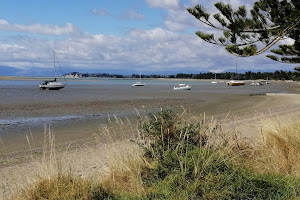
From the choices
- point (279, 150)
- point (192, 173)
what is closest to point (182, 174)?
point (192, 173)

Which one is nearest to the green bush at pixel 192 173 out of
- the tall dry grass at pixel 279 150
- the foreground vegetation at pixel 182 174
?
the foreground vegetation at pixel 182 174

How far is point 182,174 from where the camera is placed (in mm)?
5152

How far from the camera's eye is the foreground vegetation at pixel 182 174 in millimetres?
5035

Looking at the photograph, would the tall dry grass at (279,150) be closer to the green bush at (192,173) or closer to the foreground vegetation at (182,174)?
the foreground vegetation at (182,174)

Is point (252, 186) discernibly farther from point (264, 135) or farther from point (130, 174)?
point (264, 135)

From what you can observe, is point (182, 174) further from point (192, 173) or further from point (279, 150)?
point (279, 150)

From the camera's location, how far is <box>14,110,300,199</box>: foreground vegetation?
5035mm

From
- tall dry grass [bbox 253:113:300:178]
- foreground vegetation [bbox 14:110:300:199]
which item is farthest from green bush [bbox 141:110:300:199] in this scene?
tall dry grass [bbox 253:113:300:178]

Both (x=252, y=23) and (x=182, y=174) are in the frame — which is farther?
(x=252, y=23)

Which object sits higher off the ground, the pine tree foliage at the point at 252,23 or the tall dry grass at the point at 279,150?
the pine tree foliage at the point at 252,23

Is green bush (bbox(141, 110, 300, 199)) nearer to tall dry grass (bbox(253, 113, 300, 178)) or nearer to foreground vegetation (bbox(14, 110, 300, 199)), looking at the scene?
foreground vegetation (bbox(14, 110, 300, 199))

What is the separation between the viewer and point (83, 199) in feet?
16.5

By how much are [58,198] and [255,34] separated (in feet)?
31.0

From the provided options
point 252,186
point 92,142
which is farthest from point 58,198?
point 92,142
